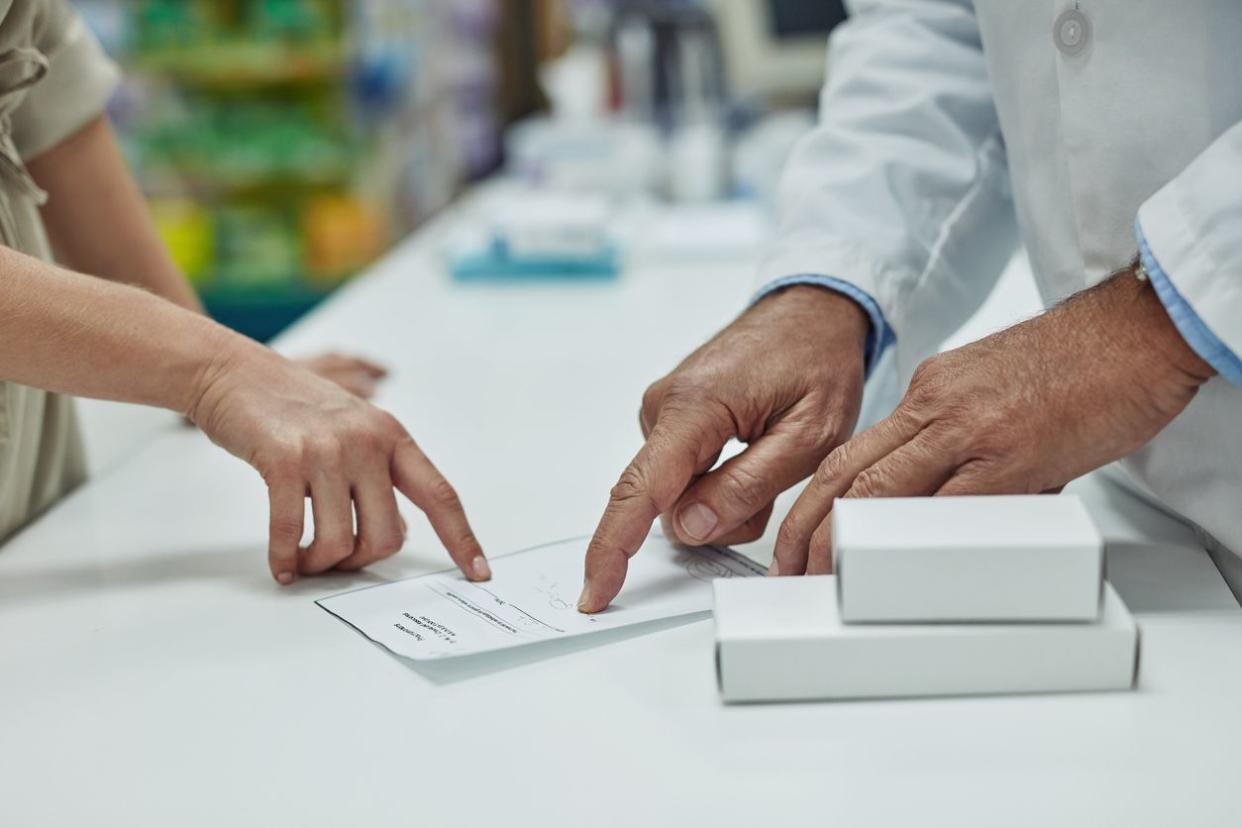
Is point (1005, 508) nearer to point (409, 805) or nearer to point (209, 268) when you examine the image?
point (409, 805)

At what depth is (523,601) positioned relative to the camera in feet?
2.97

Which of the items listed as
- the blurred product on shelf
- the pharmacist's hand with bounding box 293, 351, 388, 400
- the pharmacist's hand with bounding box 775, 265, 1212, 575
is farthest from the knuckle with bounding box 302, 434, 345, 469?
the blurred product on shelf

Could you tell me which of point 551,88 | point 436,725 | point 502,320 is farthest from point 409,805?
point 551,88

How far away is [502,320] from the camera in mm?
1854

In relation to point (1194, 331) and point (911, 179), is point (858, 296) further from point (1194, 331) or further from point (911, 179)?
point (1194, 331)

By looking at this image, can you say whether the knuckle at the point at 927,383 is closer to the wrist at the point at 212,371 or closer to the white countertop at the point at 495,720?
the white countertop at the point at 495,720

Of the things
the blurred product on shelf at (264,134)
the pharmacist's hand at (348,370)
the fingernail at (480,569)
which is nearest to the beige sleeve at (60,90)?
the pharmacist's hand at (348,370)

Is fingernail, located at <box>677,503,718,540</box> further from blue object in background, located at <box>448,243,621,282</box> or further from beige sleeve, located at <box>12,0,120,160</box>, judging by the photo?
blue object in background, located at <box>448,243,621,282</box>

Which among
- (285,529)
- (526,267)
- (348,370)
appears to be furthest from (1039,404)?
(526,267)

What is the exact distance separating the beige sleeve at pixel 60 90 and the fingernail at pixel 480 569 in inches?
26.2

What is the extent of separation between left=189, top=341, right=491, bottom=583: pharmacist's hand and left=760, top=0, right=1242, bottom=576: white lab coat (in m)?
0.35

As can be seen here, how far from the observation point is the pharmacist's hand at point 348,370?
146cm

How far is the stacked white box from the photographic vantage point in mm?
691

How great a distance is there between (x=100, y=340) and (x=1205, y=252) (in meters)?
0.72
